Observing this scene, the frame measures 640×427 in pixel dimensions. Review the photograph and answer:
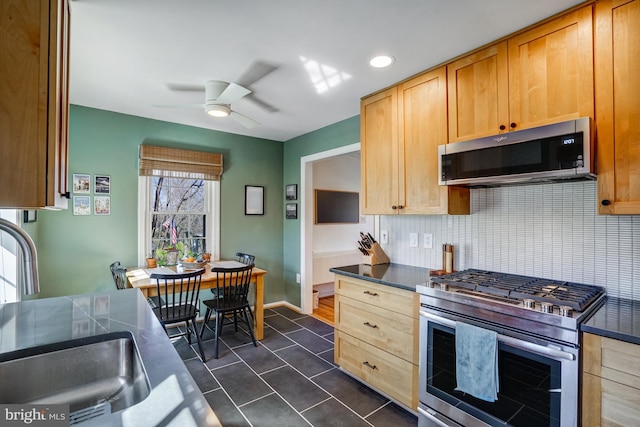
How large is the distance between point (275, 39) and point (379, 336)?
217 cm

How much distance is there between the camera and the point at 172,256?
3.58 meters

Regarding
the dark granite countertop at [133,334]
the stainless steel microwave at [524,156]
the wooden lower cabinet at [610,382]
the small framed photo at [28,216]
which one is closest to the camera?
the dark granite countertop at [133,334]

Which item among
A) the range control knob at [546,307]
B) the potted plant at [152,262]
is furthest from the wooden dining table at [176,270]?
the range control knob at [546,307]

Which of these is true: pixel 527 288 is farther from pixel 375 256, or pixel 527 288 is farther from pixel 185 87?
pixel 185 87

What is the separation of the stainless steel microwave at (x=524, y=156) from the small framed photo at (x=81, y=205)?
11.3ft

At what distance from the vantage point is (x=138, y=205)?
3594 millimetres

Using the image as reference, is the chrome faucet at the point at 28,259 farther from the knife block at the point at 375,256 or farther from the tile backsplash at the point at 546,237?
the tile backsplash at the point at 546,237

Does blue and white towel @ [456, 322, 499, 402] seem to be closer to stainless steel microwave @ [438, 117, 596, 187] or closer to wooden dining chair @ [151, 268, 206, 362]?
stainless steel microwave @ [438, 117, 596, 187]

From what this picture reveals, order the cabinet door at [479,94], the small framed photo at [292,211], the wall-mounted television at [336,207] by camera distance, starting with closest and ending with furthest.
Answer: the cabinet door at [479,94], the small framed photo at [292,211], the wall-mounted television at [336,207]

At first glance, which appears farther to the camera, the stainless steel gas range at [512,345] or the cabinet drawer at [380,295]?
the cabinet drawer at [380,295]

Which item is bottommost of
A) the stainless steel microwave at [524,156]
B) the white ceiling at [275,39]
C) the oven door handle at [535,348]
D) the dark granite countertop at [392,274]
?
the oven door handle at [535,348]

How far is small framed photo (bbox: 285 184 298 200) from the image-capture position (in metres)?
4.53

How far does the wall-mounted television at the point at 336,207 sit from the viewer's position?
5.22 metres
